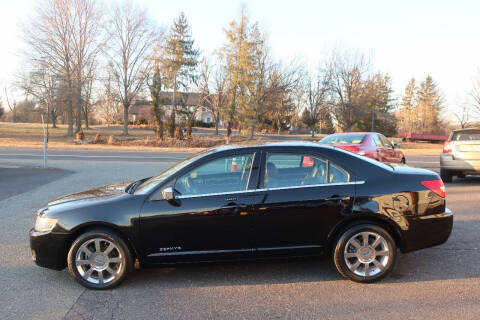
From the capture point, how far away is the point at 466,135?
10438 millimetres

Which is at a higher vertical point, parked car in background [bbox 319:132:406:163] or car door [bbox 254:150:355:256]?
parked car in background [bbox 319:132:406:163]

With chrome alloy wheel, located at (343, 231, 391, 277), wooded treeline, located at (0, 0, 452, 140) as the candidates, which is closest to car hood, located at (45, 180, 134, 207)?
chrome alloy wheel, located at (343, 231, 391, 277)

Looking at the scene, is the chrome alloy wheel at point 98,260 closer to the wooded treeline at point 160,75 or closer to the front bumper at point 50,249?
the front bumper at point 50,249

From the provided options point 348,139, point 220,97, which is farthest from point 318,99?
point 348,139

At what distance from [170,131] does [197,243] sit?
34.5 m

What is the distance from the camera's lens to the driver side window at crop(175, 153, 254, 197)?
3.99 meters

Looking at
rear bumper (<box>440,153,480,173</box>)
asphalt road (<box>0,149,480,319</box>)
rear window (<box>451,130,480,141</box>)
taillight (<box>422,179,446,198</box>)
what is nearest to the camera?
asphalt road (<box>0,149,480,319</box>)

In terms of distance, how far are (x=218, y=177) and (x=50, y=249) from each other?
1.96 metres

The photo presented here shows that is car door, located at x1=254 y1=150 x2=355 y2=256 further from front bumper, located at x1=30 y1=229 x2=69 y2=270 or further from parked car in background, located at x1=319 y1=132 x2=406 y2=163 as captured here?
parked car in background, located at x1=319 y1=132 x2=406 y2=163

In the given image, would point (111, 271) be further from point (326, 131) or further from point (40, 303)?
point (326, 131)

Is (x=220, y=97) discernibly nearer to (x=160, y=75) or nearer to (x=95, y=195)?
(x=160, y=75)

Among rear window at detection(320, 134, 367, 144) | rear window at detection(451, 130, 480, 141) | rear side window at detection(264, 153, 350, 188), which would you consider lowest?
rear side window at detection(264, 153, 350, 188)

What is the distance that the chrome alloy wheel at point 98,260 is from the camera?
153 inches

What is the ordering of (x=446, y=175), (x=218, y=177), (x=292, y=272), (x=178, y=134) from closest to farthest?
(x=218, y=177) → (x=292, y=272) → (x=446, y=175) → (x=178, y=134)
